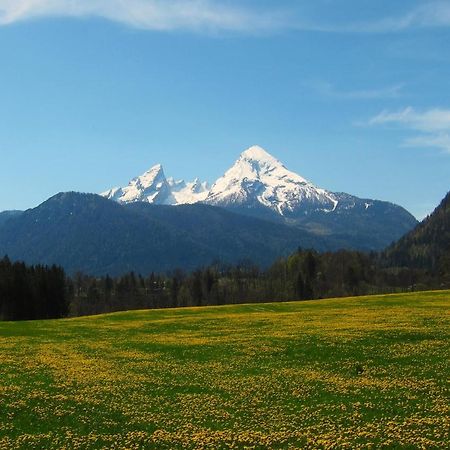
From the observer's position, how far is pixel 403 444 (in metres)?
22.0

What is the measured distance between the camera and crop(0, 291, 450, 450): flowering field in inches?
965

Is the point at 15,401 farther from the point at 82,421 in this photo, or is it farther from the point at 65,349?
the point at 65,349

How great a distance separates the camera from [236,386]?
Result: 32.7 m

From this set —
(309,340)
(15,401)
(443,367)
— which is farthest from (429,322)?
(15,401)

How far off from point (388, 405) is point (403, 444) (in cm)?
548

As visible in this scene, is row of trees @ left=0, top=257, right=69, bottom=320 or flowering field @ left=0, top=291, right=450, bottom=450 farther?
row of trees @ left=0, top=257, right=69, bottom=320

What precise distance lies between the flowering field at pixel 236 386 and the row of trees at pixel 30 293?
88.0m

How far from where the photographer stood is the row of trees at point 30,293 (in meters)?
138

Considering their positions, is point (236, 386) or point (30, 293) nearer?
point (236, 386)

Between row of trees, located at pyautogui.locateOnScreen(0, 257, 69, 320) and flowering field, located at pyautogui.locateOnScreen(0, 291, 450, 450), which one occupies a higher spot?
row of trees, located at pyautogui.locateOnScreen(0, 257, 69, 320)

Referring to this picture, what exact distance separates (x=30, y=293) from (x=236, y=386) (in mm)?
121568

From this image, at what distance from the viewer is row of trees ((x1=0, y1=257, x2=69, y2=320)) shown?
13800 centimetres

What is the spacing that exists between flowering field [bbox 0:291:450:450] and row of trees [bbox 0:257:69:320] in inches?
3464

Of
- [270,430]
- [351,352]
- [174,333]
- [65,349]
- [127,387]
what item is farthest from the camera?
[174,333]
